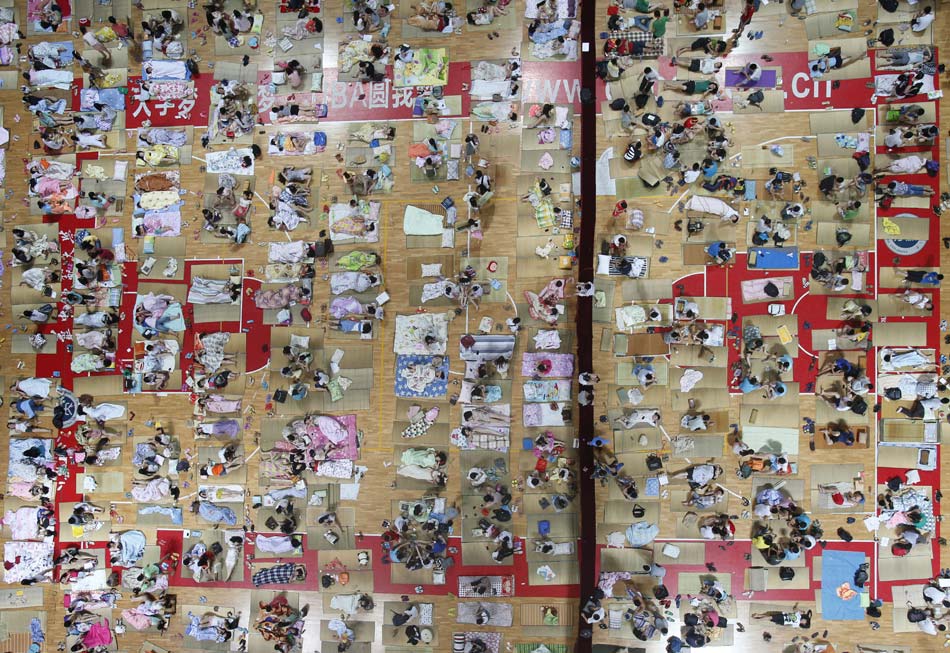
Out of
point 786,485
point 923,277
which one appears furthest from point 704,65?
point 786,485

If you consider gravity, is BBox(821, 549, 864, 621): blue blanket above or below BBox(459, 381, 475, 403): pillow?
below

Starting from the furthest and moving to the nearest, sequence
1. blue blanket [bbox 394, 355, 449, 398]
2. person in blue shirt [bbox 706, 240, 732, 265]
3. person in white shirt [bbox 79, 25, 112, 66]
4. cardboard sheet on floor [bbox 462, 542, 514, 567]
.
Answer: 1. person in white shirt [bbox 79, 25, 112, 66]
2. blue blanket [bbox 394, 355, 449, 398]
3. cardboard sheet on floor [bbox 462, 542, 514, 567]
4. person in blue shirt [bbox 706, 240, 732, 265]

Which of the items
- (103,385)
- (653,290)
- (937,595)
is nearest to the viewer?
(937,595)

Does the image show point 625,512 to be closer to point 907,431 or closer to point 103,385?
point 907,431

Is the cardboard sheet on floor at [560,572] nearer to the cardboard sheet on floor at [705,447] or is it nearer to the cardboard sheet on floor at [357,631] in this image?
the cardboard sheet on floor at [705,447]

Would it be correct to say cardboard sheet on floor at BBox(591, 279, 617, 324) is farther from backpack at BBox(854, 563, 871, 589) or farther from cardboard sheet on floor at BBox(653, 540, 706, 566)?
backpack at BBox(854, 563, 871, 589)

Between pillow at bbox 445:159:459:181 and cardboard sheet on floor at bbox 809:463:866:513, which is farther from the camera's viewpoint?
pillow at bbox 445:159:459:181

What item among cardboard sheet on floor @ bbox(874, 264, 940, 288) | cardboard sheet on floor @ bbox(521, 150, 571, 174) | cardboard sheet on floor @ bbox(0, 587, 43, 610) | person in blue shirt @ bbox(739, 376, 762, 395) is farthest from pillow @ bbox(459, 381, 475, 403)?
cardboard sheet on floor @ bbox(0, 587, 43, 610)

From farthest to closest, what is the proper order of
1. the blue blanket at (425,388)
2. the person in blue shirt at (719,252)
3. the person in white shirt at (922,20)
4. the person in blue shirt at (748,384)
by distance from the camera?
the blue blanket at (425,388) < the person in blue shirt at (719,252) < the person in blue shirt at (748,384) < the person in white shirt at (922,20)

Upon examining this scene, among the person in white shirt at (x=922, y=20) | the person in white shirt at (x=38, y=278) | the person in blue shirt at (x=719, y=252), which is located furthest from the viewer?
the person in white shirt at (x=38, y=278)

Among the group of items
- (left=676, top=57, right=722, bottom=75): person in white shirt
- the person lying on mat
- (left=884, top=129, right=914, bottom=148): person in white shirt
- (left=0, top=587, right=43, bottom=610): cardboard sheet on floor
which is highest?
(left=676, top=57, right=722, bottom=75): person in white shirt

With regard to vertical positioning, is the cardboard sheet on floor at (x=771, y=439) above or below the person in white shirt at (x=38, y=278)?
below

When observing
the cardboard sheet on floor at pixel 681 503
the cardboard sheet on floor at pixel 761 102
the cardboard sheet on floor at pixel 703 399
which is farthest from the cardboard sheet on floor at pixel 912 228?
the cardboard sheet on floor at pixel 681 503

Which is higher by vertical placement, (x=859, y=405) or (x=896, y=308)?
(x=896, y=308)
